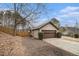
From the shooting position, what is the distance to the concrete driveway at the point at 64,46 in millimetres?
2129

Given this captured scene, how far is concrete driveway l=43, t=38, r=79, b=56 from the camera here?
2.13m

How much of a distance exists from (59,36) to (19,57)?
43 centimetres

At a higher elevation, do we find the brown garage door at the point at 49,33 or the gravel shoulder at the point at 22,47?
the brown garage door at the point at 49,33

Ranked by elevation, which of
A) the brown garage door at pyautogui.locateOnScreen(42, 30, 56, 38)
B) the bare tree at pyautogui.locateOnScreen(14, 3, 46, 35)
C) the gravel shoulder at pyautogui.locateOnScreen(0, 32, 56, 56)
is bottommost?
the gravel shoulder at pyautogui.locateOnScreen(0, 32, 56, 56)

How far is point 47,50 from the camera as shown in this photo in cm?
216

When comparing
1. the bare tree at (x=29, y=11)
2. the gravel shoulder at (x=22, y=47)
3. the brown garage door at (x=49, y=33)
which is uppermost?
the bare tree at (x=29, y=11)

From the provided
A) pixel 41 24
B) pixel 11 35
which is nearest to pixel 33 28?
pixel 41 24

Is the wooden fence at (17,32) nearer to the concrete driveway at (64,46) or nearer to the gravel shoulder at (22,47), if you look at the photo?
the gravel shoulder at (22,47)

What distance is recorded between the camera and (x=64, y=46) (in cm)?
216

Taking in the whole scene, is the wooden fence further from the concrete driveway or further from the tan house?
the concrete driveway

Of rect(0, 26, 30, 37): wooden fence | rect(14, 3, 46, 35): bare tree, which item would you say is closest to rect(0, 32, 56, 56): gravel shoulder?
rect(0, 26, 30, 37): wooden fence

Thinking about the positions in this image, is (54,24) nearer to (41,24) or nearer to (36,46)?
(41,24)

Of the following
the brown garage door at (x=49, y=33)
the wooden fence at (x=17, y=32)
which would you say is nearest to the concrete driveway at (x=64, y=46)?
the brown garage door at (x=49, y=33)

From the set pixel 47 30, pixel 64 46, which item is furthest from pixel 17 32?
pixel 64 46
